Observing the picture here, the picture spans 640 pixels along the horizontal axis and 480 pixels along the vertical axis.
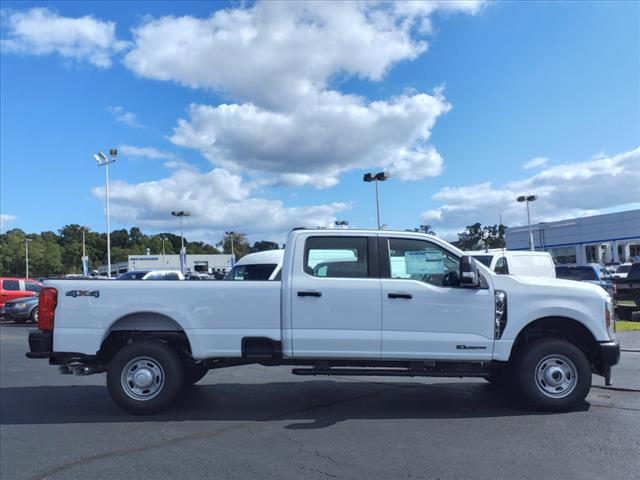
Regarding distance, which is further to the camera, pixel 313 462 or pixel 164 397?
pixel 164 397

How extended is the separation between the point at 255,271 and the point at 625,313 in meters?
12.3

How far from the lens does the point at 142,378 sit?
6.48 metres

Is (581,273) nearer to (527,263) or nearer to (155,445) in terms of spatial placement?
(527,263)

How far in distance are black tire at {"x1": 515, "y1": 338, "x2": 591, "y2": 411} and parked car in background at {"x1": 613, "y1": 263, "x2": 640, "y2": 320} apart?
13106 mm

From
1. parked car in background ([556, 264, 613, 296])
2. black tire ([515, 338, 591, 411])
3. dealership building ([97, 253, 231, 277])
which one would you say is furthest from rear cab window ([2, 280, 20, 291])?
dealership building ([97, 253, 231, 277])

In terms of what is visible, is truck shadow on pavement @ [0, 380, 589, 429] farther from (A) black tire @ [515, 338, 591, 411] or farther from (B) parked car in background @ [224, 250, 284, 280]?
(B) parked car in background @ [224, 250, 284, 280]

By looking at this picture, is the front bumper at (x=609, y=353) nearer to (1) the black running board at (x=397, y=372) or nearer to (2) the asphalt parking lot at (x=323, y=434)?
(2) the asphalt parking lot at (x=323, y=434)

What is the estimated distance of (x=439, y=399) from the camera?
7297 millimetres

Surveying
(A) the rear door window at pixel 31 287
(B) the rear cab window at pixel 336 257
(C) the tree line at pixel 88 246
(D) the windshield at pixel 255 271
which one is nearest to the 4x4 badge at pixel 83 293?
(B) the rear cab window at pixel 336 257

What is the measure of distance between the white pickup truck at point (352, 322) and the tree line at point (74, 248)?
63488mm

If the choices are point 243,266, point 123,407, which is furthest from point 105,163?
point 123,407

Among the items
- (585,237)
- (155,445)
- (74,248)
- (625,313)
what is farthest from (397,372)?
(74,248)

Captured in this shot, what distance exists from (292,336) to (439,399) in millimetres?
2290

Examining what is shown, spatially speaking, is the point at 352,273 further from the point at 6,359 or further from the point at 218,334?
the point at 6,359
